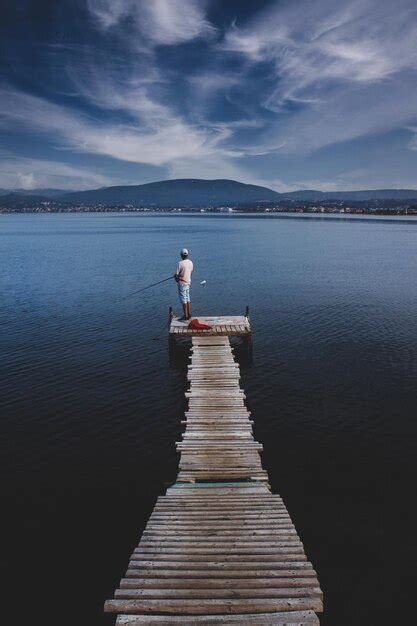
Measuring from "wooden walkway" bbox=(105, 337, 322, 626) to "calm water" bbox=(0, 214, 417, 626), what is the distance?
2.01 metres

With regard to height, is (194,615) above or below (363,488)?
above

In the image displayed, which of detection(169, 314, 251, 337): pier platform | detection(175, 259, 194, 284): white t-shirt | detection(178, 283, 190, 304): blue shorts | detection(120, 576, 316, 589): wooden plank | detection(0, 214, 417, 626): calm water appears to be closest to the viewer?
detection(120, 576, 316, 589): wooden plank

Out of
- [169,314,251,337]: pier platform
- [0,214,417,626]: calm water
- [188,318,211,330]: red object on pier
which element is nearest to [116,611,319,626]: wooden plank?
[0,214,417,626]: calm water

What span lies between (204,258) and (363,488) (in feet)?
197

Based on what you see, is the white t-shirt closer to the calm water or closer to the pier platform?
the pier platform

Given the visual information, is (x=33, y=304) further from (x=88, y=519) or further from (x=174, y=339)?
(x=88, y=519)

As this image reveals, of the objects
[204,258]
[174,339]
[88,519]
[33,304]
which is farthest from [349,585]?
[204,258]

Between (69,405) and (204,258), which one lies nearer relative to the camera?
(69,405)

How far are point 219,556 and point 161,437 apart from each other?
Result: 7.68m

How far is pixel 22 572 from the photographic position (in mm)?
10117

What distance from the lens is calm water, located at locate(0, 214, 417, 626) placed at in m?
10.2

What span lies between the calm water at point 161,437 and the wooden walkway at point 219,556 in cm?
201

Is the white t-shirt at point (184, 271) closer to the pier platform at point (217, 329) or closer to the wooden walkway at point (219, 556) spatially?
the pier platform at point (217, 329)

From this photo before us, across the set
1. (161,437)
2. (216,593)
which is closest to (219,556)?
(216,593)
